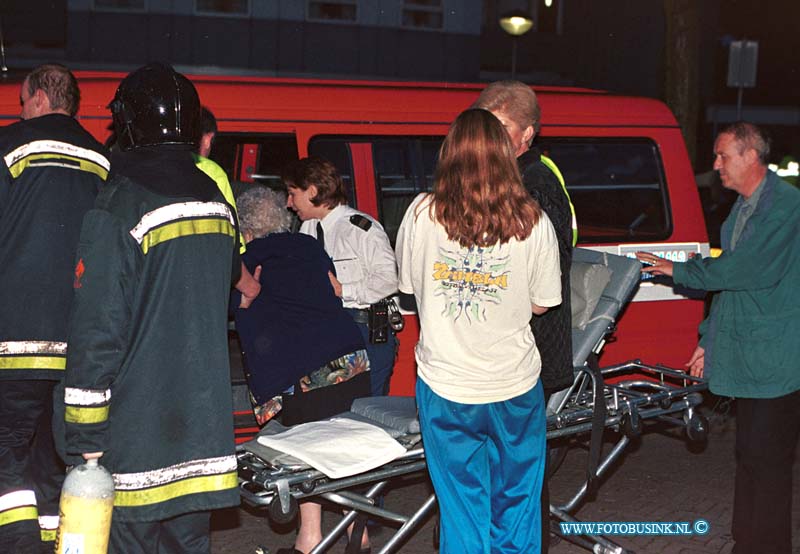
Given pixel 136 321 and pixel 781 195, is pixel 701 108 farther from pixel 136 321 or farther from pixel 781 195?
pixel 136 321

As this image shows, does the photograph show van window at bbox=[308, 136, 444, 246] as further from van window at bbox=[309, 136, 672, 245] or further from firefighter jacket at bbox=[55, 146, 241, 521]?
firefighter jacket at bbox=[55, 146, 241, 521]

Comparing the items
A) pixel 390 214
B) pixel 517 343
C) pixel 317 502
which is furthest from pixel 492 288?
pixel 390 214

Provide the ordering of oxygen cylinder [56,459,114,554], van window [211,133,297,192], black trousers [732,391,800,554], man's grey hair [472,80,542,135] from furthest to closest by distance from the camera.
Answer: van window [211,133,297,192]
black trousers [732,391,800,554]
man's grey hair [472,80,542,135]
oxygen cylinder [56,459,114,554]

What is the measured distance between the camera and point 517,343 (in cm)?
374

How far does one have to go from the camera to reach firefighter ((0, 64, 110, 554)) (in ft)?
13.8

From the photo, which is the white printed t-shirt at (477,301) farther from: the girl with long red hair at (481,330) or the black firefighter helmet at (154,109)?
the black firefighter helmet at (154,109)

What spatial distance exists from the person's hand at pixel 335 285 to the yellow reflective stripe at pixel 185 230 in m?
1.39

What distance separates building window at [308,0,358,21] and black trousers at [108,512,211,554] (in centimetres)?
2144

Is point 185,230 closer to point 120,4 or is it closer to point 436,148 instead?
point 436,148

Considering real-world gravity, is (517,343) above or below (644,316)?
above

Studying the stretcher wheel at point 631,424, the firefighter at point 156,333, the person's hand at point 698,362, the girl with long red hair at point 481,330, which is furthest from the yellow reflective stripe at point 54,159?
the person's hand at point 698,362

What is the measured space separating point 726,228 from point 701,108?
29620 mm

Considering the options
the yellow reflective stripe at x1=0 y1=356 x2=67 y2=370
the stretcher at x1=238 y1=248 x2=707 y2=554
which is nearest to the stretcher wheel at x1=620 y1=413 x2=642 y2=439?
the stretcher at x1=238 y1=248 x2=707 y2=554

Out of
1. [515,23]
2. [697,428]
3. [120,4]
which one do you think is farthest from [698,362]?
[120,4]
